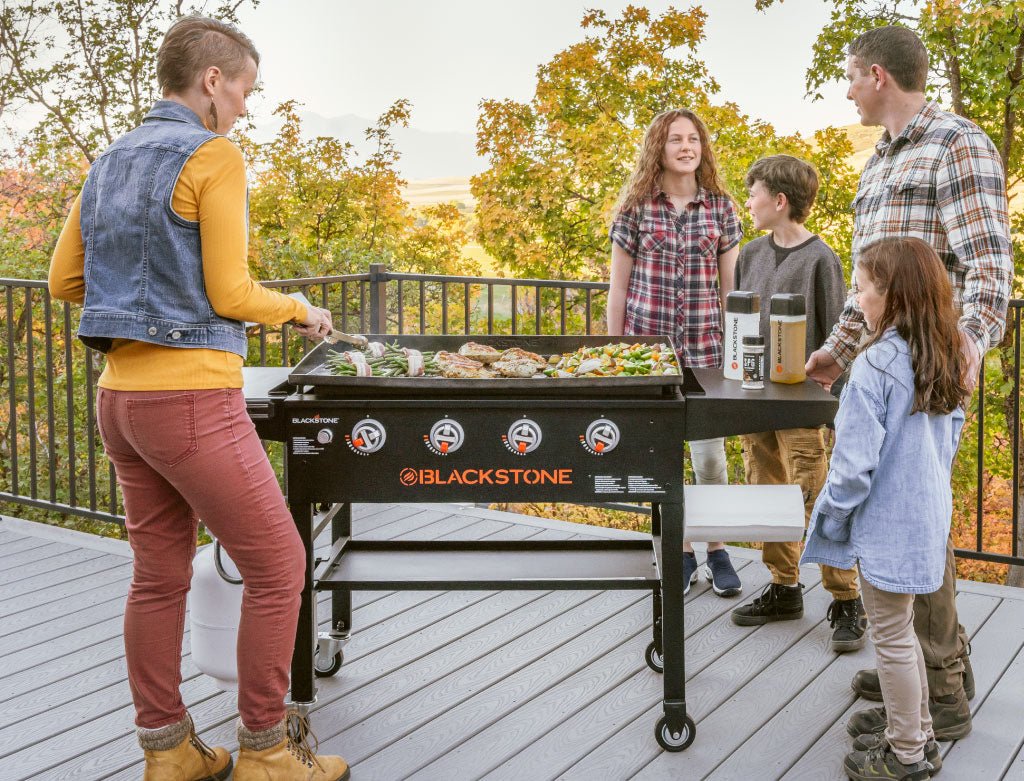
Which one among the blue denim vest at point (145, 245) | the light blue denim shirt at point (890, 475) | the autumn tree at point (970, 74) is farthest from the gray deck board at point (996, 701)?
the autumn tree at point (970, 74)

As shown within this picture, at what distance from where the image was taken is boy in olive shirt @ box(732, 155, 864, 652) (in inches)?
125

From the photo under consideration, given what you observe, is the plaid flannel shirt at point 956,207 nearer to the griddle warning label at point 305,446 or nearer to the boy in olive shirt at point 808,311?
the boy in olive shirt at point 808,311

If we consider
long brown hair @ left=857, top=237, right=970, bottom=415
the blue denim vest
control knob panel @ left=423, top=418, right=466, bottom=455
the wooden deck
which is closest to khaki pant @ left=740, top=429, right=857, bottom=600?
the wooden deck

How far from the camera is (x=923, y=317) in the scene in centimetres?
221

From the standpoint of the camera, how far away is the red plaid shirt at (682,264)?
138 inches

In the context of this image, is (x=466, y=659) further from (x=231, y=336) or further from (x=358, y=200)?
(x=358, y=200)

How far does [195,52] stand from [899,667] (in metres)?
1.97

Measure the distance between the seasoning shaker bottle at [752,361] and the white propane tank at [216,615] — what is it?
1.42 m

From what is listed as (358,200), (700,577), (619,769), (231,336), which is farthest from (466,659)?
(358,200)

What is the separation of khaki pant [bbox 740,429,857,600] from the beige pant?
0.87m

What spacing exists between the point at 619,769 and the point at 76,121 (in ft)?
31.4

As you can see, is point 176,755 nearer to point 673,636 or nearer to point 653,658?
point 673,636

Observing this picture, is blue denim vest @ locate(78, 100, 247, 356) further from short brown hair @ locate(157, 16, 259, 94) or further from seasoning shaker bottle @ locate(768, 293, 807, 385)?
seasoning shaker bottle @ locate(768, 293, 807, 385)

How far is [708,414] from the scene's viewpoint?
2439mm
